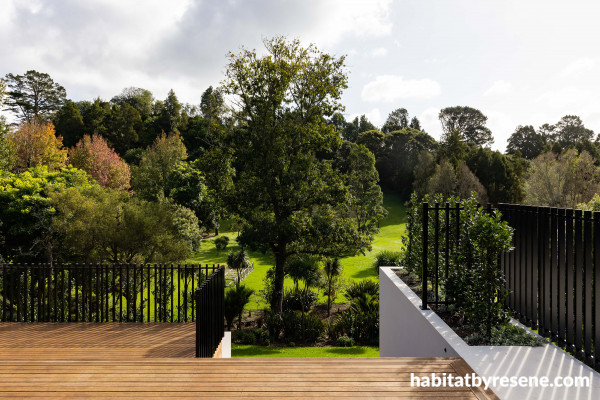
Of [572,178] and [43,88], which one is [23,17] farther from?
[43,88]

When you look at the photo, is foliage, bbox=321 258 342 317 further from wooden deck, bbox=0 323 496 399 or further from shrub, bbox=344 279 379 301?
wooden deck, bbox=0 323 496 399

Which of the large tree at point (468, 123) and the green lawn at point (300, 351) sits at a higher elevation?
the large tree at point (468, 123)

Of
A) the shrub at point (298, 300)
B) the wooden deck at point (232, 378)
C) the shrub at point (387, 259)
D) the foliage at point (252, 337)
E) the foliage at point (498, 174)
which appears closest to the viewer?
the wooden deck at point (232, 378)

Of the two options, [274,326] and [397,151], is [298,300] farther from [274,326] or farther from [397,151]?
[397,151]

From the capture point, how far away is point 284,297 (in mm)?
18312

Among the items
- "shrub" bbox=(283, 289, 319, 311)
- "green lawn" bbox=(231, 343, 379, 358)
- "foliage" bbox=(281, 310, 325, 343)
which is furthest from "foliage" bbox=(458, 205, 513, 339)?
"shrub" bbox=(283, 289, 319, 311)

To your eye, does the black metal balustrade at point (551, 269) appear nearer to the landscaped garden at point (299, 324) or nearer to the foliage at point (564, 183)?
the landscaped garden at point (299, 324)

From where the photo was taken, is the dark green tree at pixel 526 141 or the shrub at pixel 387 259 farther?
the dark green tree at pixel 526 141

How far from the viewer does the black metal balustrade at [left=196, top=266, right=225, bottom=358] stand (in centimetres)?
459

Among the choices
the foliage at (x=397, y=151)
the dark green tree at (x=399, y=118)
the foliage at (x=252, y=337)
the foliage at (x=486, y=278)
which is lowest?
the foliage at (x=252, y=337)

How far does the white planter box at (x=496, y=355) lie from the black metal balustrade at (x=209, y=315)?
2794 mm

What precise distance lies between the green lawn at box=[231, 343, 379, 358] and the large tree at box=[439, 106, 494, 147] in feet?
200

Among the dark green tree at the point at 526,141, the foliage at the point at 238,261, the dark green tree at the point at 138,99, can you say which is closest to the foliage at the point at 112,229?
the foliage at the point at 238,261

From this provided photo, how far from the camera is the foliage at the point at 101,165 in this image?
31.8 metres
